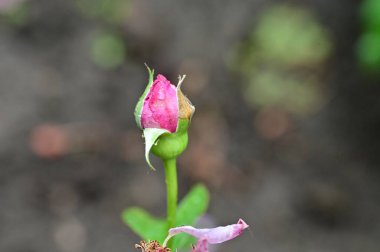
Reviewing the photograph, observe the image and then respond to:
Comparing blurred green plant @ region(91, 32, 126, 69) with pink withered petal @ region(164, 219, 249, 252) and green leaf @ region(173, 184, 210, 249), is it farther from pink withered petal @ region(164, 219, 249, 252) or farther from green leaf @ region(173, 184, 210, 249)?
pink withered petal @ region(164, 219, 249, 252)

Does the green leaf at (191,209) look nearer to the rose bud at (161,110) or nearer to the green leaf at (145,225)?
the green leaf at (145,225)

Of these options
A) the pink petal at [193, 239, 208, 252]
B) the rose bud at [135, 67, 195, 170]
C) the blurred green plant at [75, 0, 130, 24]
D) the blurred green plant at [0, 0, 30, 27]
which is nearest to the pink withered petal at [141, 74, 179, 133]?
the rose bud at [135, 67, 195, 170]

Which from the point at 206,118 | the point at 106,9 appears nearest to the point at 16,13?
the point at 106,9

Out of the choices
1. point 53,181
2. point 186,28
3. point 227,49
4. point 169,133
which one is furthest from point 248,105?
point 169,133

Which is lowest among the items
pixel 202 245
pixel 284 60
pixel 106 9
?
pixel 202 245

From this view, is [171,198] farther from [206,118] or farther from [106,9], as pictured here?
[106,9]

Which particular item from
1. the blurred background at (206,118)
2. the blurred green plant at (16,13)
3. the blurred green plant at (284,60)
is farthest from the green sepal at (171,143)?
the blurred green plant at (16,13)

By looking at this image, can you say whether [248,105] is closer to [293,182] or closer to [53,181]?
[293,182]
